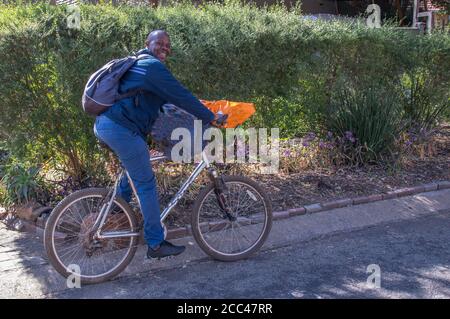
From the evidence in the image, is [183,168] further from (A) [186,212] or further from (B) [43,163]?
(B) [43,163]

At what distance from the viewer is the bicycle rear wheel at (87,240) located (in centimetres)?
416

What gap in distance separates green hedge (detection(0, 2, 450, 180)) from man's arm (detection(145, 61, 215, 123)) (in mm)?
1487

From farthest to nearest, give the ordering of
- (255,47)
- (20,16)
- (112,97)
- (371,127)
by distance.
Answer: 1. (371,127)
2. (255,47)
3. (20,16)
4. (112,97)

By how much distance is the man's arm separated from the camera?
4.09m

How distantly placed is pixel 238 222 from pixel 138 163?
3.80 ft

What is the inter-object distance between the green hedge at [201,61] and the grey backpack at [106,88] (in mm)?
1257

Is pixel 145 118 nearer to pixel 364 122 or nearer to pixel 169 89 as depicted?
pixel 169 89

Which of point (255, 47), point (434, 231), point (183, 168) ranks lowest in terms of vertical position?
point (434, 231)

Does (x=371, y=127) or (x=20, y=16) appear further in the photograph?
(x=371, y=127)

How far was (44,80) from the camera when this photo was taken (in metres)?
5.38

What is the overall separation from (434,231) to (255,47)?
9.27 ft

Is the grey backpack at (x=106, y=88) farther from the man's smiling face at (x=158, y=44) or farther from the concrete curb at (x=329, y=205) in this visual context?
the concrete curb at (x=329, y=205)

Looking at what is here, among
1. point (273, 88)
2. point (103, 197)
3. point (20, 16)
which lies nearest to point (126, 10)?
point (20, 16)

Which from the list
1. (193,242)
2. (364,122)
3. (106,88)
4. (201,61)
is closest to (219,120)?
(106,88)
